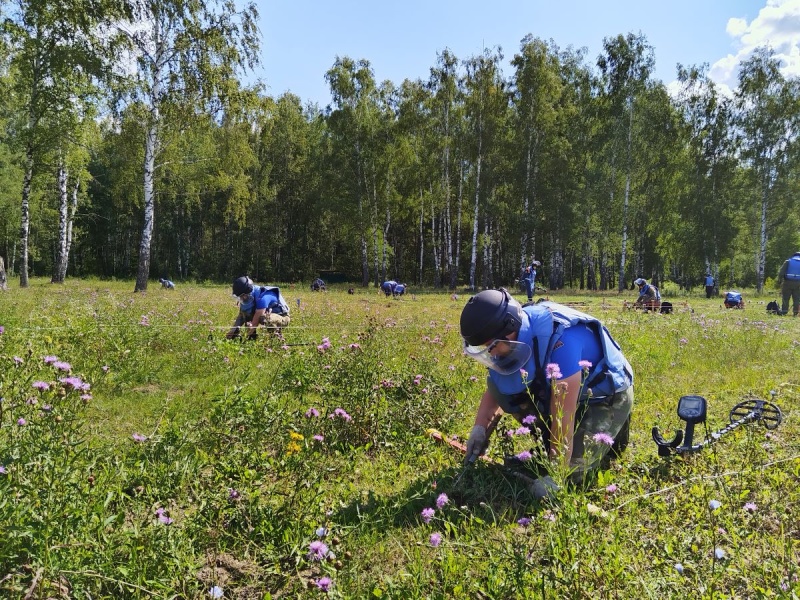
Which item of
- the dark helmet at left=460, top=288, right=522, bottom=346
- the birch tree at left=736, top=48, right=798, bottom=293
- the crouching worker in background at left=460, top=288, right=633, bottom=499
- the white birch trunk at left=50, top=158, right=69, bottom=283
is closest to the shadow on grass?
the crouching worker in background at left=460, top=288, right=633, bottom=499

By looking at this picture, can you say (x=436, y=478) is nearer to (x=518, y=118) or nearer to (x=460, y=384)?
(x=460, y=384)

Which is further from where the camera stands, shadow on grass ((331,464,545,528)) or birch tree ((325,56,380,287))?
birch tree ((325,56,380,287))

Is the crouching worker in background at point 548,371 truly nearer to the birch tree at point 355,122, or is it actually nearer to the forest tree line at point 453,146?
the forest tree line at point 453,146

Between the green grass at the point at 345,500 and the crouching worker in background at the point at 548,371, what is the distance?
310 mm

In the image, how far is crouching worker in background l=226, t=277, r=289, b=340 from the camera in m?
7.56

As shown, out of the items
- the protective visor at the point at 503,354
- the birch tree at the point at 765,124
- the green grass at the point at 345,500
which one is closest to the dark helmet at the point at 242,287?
the green grass at the point at 345,500

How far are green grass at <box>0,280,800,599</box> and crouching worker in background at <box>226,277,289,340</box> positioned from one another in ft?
7.06

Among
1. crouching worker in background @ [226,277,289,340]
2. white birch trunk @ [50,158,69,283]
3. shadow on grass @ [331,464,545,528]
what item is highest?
white birch trunk @ [50,158,69,283]

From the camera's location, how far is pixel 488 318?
2891mm

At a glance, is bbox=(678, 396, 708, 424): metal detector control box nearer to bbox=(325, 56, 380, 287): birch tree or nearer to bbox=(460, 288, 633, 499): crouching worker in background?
bbox=(460, 288, 633, 499): crouching worker in background

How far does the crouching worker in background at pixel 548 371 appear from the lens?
2.92 metres

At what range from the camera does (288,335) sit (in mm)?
7672

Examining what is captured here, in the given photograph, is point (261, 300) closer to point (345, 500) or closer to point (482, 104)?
point (345, 500)

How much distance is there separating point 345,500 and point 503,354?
4.38ft
